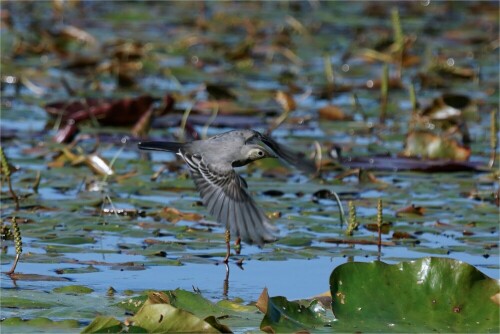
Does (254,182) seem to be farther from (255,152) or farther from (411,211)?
(255,152)

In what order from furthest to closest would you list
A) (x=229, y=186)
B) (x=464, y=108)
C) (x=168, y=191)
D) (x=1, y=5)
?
(x=1, y=5)
(x=464, y=108)
(x=168, y=191)
(x=229, y=186)

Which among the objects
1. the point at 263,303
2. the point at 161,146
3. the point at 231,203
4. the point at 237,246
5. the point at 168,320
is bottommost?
the point at 237,246

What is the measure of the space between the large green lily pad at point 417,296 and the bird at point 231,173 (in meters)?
0.36

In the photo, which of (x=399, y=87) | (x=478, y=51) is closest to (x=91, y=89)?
(x=399, y=87)

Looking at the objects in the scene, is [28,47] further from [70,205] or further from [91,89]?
[70,205]

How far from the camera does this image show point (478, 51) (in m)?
12.1

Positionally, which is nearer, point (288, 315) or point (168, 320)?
point (168, 320)

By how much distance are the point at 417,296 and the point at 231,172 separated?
989 mm

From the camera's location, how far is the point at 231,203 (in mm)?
4422

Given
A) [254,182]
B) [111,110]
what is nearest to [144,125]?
[111,110]

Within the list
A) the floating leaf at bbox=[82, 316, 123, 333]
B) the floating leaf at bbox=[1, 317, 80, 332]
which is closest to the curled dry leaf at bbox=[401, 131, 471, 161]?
the floating leaf at bbox=[1, 317, 80, 332]

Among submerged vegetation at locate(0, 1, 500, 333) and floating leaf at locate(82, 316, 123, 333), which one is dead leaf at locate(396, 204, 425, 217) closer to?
submerged vegetation at locate(0, 1, 500, 333)

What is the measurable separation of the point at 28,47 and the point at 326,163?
16.2 feet

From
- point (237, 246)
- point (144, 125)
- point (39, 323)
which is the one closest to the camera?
point (39, 323)
